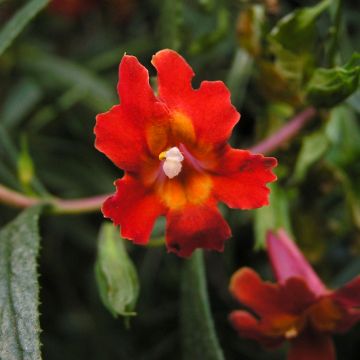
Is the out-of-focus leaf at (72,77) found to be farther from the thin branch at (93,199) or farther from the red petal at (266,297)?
the red petal at (266,297)

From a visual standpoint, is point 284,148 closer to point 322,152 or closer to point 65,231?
point 322,152

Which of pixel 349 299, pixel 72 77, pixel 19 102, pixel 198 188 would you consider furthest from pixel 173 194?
pixel 19 102

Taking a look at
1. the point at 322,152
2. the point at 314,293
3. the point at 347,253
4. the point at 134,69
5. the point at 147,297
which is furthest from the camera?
the point at 147,297

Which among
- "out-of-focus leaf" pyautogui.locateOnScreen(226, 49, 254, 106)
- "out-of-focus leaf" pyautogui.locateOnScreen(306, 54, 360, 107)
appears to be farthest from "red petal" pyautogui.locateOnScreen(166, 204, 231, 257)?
"out-of-focus leaf" pyautogui.locateOnScreen(226, 49, 254, 106)

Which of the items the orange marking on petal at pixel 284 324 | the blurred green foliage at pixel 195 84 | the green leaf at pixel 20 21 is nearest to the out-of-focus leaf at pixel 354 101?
the blurred green foliage at pixel 195 84

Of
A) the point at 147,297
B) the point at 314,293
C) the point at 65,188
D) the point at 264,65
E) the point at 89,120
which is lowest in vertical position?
the point at 147,297

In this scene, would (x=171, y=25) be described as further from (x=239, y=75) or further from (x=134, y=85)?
(x=134, y=85)

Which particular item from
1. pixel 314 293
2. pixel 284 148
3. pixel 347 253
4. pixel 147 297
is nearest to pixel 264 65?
pixel 284 148
